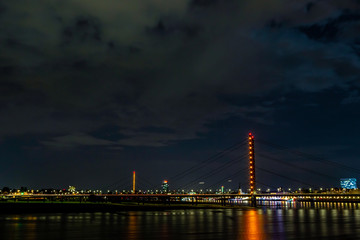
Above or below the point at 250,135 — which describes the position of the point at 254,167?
below

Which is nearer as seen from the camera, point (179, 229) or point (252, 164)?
point (179, 229)

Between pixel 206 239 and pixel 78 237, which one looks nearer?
pixel 206 239

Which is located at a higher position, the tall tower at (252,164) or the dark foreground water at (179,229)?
the tall tower at (252,164)

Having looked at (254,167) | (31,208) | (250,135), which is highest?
(250,135)

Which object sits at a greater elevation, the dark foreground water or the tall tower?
the tall tower

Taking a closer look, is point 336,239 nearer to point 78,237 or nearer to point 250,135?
point 78,237

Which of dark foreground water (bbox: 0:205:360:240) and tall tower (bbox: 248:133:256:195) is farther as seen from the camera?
tall tower (bbox: 248:133:256:195)

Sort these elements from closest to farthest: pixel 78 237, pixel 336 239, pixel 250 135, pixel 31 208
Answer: pixel 336 239, pixel 78 237, pixel 31 208, pixel 250 135

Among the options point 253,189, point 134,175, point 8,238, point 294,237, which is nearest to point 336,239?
point 294,237

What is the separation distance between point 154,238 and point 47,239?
217 inches

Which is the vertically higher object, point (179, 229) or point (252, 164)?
point (252, 164)

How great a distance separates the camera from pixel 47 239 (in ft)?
57.6

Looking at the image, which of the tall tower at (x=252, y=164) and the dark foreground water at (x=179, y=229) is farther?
the tall tower at (x=252, y=164)

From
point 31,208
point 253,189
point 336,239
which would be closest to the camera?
point 336,239
